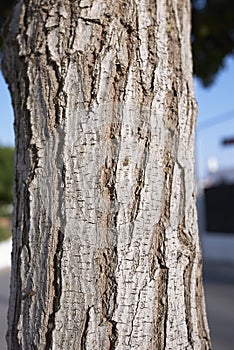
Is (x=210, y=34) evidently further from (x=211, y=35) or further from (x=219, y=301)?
(x=219, y=301)

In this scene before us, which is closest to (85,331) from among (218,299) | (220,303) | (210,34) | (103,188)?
(103,188)

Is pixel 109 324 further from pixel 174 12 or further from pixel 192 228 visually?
pixel 174 12

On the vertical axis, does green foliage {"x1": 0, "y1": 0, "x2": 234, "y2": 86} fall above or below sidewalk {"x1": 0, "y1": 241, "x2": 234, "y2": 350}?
above

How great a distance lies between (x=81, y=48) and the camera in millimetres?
1591

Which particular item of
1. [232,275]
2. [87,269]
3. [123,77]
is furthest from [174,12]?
[232,275]

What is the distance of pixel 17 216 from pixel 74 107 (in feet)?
1.20

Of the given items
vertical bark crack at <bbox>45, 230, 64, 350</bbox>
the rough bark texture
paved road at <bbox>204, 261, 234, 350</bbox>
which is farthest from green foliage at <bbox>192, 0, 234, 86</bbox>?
vertical bark crack at <bbox>45, 230, 64, 350</bbox>

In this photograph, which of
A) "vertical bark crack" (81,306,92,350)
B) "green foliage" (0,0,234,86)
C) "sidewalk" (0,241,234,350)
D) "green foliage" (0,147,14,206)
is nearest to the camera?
"vertical bark crack" (81,306,92,350)

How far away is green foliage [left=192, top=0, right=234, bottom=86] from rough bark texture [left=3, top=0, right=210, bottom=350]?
673 cm

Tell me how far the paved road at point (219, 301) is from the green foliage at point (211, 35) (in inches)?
134

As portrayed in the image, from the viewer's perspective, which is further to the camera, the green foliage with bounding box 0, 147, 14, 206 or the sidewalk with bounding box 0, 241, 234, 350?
the green foliage with bounding box 0, 147, 14, 206

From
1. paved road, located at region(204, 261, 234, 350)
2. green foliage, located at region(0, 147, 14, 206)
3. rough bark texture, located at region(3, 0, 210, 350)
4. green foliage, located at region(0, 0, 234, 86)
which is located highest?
green foliage, located at region(0, 147, 14, 206)

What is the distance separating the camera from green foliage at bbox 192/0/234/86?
8.03 meters

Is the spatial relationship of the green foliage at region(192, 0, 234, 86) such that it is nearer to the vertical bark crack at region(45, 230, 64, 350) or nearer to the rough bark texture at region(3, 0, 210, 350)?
the rough bark texture at region(3, 0, 210, 350)
